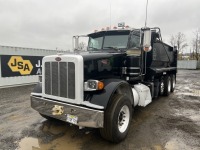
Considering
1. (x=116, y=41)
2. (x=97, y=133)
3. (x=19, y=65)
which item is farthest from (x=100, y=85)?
(x=19, y=65)

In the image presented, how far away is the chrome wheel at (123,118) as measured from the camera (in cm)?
403

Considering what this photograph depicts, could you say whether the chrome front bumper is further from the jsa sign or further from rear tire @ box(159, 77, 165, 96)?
the jsa sign

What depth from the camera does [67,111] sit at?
3.62 m

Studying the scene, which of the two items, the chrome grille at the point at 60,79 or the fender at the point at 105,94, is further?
the chrome grille at the point at 60,79

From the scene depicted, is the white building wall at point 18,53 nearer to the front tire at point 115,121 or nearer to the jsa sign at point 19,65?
the jsa sign at point 19,65

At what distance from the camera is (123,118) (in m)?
4.16

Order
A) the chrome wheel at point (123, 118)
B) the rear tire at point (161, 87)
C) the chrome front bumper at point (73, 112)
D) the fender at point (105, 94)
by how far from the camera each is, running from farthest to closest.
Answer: the rear tire at point (161, 87)
the chrome wheel at point (123, 118)
the fender at point (105, 94)
the chrome front bumper at point (73, 112)

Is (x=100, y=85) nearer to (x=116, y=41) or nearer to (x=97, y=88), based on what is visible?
(x=97, y=88)

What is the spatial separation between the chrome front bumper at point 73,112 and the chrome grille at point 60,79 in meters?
0.20

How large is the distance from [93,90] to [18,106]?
4.39 metres

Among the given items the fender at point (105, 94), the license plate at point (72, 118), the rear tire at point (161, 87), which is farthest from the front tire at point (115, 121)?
the rear tire at point (161, 87)

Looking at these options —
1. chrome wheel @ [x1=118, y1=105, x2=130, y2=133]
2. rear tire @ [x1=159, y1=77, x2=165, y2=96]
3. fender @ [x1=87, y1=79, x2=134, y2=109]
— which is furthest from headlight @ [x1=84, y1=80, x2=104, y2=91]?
rear tire @ [x1=159, y1=77, x2=165, y2=96]

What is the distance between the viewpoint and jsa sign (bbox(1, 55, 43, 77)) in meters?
11.3

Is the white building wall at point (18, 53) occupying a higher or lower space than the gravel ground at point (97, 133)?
higher
